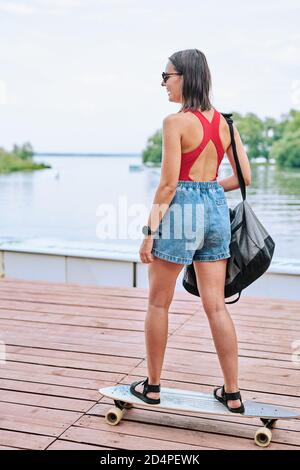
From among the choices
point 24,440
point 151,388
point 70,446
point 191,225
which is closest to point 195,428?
point 151,388

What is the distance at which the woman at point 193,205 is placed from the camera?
2.05 metres

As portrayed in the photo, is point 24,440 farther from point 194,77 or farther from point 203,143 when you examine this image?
point 194,77

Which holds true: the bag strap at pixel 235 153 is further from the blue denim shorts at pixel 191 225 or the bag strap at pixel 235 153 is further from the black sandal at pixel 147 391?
the black sandal at pixel 147 391

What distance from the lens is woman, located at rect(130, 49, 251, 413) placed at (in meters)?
2.05

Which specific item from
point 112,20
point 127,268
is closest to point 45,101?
point 112,20

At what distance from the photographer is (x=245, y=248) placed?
215 centimetres

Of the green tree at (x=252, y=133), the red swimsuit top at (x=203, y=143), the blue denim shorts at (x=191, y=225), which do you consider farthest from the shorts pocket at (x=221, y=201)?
the green tree at (x=252, y=133)

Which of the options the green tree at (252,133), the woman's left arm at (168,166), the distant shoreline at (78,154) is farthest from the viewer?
the distant shoreline at (78,154)

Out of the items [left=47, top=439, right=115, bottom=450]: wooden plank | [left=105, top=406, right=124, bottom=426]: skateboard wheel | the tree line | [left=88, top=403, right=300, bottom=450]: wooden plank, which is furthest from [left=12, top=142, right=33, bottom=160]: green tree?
[left=47, top=439, right=115, bottom=450]: wooden plank

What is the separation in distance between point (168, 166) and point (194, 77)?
29 cm

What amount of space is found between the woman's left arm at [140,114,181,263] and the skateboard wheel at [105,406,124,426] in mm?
661

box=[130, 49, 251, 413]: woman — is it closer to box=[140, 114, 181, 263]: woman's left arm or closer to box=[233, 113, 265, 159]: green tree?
Answer: box=[140, 114, 181, 263]: woman's left arm

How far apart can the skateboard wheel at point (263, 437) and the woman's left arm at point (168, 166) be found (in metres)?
0.73

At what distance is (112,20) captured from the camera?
218 inches
